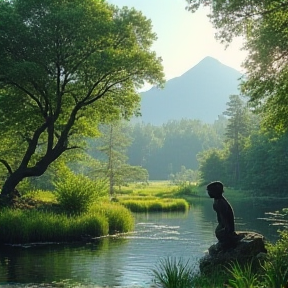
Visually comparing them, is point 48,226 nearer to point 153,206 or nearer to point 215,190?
point 215,190

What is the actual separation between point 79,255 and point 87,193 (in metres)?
8.50

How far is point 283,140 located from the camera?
82562mm

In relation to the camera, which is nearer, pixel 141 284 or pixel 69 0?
pixel 141 284

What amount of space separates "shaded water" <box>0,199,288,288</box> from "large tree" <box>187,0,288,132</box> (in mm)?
7413

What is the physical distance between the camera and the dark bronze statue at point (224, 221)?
666 inches

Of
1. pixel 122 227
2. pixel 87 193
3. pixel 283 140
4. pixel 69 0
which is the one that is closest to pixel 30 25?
Result: pixel 69 0

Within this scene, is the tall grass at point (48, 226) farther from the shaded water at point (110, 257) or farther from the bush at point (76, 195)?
the shaded water at point (110, 257)

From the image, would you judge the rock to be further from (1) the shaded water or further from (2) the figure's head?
(1) the shaded water

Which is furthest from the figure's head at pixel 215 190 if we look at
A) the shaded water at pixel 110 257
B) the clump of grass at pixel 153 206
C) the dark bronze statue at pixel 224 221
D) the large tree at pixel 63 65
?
the clump of grass at pixel 153 206

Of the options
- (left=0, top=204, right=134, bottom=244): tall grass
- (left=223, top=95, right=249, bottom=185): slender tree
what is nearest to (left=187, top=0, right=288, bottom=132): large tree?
(left=0, top=204, right=134, bottom=244): tall grass

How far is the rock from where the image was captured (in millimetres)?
A: 16250

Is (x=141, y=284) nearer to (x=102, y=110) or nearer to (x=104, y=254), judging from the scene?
(x=104, y=254)

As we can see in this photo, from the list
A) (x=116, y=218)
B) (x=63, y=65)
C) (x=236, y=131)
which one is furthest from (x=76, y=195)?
(x=236, y=131)

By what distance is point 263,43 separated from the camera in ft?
62.1
